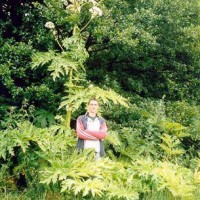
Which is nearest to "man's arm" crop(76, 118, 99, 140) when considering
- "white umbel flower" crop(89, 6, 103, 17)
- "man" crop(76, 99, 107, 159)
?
"man" crop(76, 99, 107, 159)

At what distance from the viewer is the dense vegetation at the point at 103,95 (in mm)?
6625

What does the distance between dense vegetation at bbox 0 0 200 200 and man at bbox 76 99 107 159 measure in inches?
7.5

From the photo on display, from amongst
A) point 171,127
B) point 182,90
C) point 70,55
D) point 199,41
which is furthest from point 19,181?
point 199,41

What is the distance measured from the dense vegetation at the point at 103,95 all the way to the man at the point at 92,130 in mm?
191

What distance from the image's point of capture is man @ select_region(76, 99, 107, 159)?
6752mm

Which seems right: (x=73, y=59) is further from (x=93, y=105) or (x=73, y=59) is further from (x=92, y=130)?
(x=92, y=130)

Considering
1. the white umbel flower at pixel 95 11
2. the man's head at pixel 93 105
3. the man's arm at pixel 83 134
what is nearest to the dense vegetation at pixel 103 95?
the white umbel flower at pixel 95 11

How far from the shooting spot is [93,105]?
675cm

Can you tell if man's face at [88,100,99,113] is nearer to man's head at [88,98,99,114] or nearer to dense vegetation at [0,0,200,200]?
man's head at [88,98,99,114]

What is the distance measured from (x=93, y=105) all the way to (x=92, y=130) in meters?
0.40

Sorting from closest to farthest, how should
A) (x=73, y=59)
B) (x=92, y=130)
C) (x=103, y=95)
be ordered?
(x=103, y=95) → (x=92, y=130) → (x=73, y=59)

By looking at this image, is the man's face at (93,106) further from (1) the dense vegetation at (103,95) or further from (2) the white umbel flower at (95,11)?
(2) the white umbel flower at (95,11)

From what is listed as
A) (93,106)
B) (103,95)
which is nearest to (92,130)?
(93,106)

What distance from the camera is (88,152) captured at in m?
6.57
